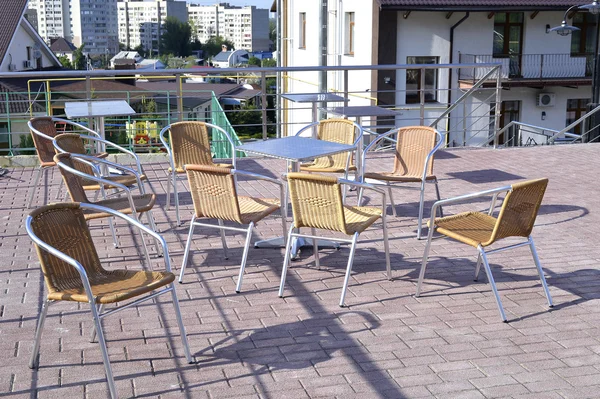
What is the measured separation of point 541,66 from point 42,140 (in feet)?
82.0

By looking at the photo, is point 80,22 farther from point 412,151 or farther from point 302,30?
point 412,151

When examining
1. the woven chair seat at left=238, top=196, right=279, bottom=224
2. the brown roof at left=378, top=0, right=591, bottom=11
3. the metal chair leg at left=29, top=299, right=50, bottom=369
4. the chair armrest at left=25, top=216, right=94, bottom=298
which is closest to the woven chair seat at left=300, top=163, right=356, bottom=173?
the woven chair seat at left=238, top=196, right=279, bottom=224

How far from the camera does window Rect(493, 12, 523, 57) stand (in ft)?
96.4

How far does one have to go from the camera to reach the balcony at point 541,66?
95.1ft

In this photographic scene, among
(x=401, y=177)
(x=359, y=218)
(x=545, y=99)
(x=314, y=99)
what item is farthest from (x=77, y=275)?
(x=545, y=99)

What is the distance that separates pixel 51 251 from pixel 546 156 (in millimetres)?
7903

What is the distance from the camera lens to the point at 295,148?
6.14 m

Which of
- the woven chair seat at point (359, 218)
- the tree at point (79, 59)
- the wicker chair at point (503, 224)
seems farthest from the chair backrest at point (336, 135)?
the tree at point (79, 59)

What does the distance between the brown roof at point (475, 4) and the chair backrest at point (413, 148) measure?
20.6 m

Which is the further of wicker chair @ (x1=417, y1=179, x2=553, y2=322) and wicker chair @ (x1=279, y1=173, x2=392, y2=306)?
wicker chair @ (x1=279, y1=173, x2=392, y2=306)

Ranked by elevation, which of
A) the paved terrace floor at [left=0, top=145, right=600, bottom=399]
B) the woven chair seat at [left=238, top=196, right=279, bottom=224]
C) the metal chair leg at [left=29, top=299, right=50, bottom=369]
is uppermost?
the woven chair seat at [left=238, top=196, right=279, bottom=224]

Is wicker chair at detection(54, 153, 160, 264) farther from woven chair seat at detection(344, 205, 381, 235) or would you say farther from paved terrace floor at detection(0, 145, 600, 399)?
woven chair seat at detection(344, 205, 381, 235)

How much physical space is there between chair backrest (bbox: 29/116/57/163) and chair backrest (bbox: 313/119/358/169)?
2.40 metres

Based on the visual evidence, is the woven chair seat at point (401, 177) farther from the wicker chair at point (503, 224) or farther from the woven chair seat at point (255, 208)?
the wicker chair at point (503, 224)
